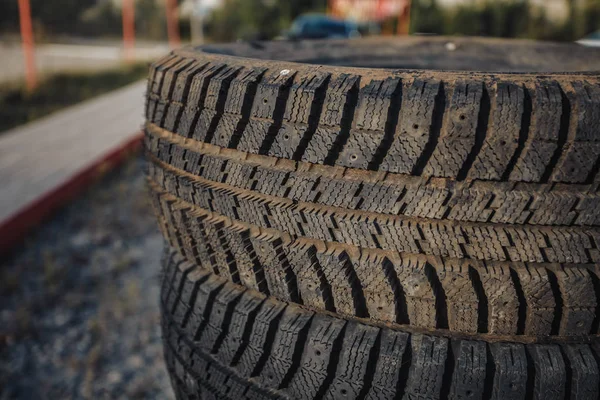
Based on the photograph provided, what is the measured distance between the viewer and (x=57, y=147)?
452 centimetres

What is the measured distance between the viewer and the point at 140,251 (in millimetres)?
2900

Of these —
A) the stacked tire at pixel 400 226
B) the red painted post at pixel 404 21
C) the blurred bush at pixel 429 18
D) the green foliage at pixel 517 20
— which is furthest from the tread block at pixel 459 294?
the green foliage at pixel 517 20

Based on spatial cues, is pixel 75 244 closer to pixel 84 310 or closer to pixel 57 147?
pixel 84 310

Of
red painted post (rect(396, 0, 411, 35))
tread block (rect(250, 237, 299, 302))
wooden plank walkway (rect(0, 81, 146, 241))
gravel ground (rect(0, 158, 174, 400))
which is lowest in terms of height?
gravel ground (rect(0, 158, 174, 400))

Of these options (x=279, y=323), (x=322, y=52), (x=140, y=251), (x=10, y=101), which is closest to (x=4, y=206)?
(x=140, y=251)

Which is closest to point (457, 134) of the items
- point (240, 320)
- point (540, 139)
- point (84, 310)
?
point (540, 139)

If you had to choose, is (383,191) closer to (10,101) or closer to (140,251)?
(140,251)

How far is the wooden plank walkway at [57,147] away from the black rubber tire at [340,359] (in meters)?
2.06

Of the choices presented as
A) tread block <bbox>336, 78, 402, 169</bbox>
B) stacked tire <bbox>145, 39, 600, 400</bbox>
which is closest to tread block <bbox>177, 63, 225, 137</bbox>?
stacked tire <bbox>145, 39, 600, 400</bbox>

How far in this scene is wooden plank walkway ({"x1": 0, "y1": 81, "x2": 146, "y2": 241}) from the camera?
3.41 meters

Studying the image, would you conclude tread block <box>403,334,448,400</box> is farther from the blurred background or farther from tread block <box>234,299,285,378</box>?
the blurred background

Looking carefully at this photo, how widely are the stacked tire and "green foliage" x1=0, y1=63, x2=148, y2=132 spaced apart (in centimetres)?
514

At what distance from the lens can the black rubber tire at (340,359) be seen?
1015 mm

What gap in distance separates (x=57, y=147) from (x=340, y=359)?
4.16 m
